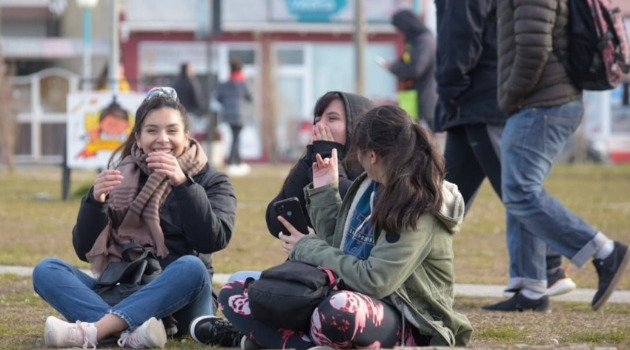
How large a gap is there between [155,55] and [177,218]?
27.5 metres

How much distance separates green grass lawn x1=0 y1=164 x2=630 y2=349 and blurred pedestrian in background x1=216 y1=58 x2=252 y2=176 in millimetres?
2536

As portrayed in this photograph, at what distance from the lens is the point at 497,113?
23.8ft

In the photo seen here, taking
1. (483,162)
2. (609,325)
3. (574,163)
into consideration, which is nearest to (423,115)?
(483,162)

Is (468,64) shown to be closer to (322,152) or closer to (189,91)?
(322,152)

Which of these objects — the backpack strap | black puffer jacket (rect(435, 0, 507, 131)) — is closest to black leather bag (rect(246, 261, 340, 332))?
the backpack strap

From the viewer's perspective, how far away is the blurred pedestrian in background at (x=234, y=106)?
22875mm

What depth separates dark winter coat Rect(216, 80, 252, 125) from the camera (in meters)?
23.0

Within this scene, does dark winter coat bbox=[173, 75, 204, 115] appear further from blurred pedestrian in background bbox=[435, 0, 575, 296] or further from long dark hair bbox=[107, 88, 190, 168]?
long dark hair bbox=[107, 88, 190, 168]

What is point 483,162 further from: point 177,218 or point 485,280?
point 177,218

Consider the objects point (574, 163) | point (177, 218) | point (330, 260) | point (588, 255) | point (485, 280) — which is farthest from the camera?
point (574, 163)

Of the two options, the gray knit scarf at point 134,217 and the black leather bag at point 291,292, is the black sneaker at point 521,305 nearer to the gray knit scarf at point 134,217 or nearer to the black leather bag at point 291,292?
the gray knit scarf at point 134,217

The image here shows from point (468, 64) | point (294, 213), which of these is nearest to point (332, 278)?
point (294, 213)

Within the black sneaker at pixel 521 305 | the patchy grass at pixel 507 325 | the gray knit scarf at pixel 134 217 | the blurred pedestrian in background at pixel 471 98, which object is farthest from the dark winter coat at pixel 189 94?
the gray knit scarf at pixel 134 217

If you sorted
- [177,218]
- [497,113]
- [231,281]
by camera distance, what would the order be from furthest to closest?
[497,113] → [177,218] → [231,281]
